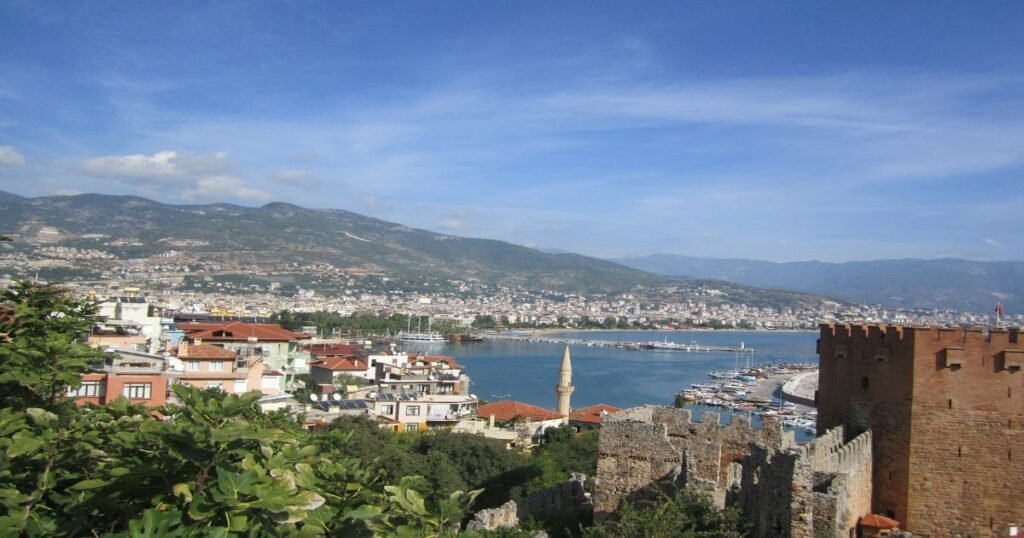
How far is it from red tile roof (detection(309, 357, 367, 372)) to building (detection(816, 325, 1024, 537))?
37.1 meters

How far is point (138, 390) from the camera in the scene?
773 inches

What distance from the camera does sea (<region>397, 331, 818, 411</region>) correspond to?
6300 cm

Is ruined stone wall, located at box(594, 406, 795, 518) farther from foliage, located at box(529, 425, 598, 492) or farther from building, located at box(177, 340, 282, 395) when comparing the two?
building, located at box(177, 340, 282, 395)

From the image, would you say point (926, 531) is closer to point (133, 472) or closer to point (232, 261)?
point (133, 472)

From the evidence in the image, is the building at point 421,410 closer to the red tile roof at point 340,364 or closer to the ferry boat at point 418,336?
the red tile roof at point 340,364

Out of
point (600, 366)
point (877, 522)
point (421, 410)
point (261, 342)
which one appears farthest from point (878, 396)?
point (600, 366)

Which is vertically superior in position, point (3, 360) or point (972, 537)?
point (3, 360)

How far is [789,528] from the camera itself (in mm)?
8164

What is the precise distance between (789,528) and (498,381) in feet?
202

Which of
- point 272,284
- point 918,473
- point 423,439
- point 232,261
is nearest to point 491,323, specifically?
point 272,284

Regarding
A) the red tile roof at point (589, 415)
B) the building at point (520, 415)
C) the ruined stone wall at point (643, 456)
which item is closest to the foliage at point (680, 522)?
the ruined stone wall at point (643, 456)

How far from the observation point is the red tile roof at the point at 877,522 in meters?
10.0

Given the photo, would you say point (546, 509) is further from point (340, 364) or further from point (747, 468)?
point (340, 364)

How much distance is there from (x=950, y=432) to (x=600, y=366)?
77.6 meters
